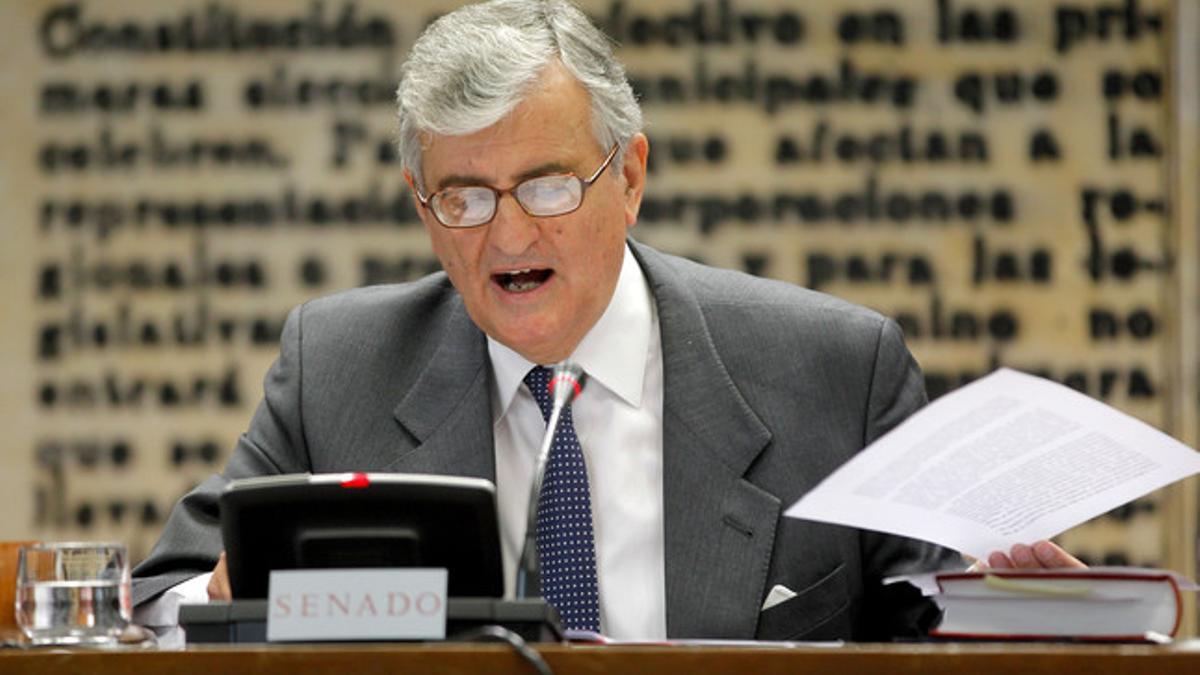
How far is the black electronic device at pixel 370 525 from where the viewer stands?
2035mm

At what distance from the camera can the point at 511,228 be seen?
8.73 ft

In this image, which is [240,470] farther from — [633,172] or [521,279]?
[633,172]

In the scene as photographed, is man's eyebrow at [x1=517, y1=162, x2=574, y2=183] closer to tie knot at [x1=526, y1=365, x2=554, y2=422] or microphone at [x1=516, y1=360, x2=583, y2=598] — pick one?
tie knot at [x1=526, y1=365, x2=554, y2=422]

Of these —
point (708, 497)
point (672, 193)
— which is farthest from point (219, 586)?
point (672, 193)

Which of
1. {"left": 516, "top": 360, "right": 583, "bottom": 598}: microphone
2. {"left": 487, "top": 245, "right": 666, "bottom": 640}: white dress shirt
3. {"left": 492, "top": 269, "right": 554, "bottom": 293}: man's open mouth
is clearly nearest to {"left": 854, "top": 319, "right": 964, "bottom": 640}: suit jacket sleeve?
{"left": 487, "top": 245, "right": 666, "bottom": 640}: white dress shirt

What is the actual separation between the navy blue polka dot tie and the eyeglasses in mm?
333

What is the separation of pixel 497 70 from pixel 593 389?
525 mm

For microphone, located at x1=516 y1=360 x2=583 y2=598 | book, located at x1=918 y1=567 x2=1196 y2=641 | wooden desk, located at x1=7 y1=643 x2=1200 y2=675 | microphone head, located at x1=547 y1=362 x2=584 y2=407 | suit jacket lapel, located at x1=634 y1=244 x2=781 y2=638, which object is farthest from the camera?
suit jacket lapel, located at x1=634 y1=244 x2=781 y2=638

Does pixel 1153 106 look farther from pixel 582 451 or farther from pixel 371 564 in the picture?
pixel 371 564

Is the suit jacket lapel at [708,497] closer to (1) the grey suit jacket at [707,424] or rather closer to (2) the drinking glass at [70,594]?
(1) the grey suit jacket at [707,424]

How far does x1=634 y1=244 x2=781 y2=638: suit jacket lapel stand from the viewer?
2.64 m

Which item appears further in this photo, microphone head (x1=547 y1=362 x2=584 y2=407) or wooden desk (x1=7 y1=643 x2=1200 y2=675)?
microphone head (x1=547 y1=362 x2=584 y2=407)

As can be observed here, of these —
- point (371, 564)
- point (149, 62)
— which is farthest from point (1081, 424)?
point (149, 62)

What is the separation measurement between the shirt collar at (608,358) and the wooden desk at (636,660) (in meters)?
1.19
